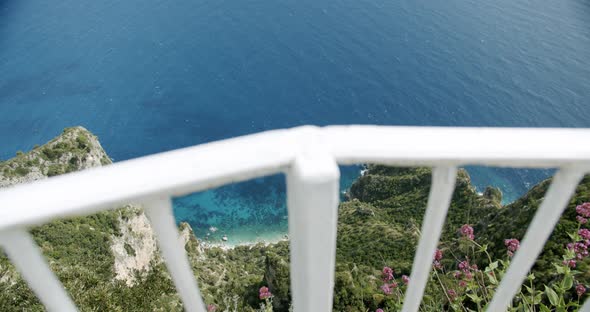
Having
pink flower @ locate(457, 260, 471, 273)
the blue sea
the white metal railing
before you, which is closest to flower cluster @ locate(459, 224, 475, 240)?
pink flower @ locate(457, 260, 471, 273)

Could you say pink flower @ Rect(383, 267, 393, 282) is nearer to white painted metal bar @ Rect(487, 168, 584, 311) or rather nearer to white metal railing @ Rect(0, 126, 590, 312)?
white painted metal bar @ Rect(487, 168, 584, 311)

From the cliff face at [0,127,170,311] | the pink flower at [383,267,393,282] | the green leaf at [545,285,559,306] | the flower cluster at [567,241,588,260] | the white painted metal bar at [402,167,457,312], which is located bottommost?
the cliff face at [0,127,170,311]

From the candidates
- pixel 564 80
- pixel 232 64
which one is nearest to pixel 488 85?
pixel 564 80

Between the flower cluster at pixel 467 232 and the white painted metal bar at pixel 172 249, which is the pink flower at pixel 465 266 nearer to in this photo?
the flower cluster at pixel 467 232

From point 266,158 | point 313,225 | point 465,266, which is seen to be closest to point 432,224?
point 313,225

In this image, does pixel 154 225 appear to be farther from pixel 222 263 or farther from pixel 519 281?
pixel 222 263

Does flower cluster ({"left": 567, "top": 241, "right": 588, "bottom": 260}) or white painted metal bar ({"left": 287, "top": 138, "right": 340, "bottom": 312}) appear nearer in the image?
white painted metal bar ({"left": 287, "top": 138, "right": 340, "bottom": 312})

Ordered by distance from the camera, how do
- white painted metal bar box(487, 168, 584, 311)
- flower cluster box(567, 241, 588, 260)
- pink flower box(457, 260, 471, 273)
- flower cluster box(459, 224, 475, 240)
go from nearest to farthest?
white painted metal bar box(487, 168, 584, 311) < flower cluster box(567, 241, 588, 260) < flower cluster box(459, 224, 475, 240) < pink flower box(457, 260, 471, 273)

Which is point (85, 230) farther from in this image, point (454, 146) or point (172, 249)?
point (454, 146)
